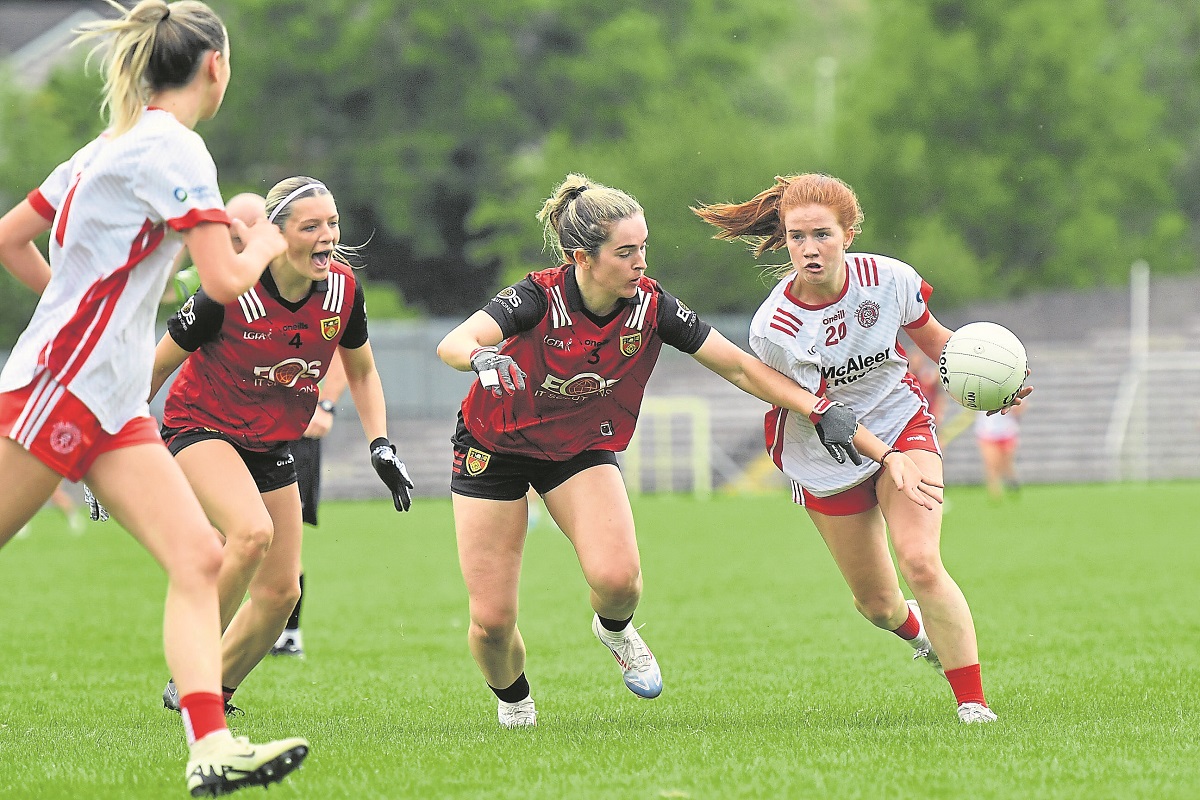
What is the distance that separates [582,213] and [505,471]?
1099 mm

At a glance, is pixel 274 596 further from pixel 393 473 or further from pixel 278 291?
pixel 278 291

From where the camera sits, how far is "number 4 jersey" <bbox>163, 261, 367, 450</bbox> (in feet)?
19.7

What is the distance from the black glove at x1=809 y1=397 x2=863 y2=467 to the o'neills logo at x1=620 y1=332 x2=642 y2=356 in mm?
739

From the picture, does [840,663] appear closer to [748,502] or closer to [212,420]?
[212,420]

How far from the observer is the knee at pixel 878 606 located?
21.2 feet

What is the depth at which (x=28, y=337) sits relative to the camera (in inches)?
179

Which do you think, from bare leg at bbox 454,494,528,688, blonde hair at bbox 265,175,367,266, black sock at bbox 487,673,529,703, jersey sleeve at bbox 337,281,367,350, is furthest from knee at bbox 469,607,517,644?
blonde hair at bbox 265,175,367,266

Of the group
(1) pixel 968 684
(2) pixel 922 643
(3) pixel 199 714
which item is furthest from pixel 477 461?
(2) pixel 922 643

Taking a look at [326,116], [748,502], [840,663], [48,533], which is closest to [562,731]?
[840,663]

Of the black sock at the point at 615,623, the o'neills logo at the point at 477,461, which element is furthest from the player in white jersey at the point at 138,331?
the black sock at the point at 615,623

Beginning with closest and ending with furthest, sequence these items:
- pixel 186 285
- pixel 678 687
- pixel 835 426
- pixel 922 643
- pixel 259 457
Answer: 1. pixel 835 426
2. pixel 259 457
3. pixel 186 285
4. pixel 922 643
5. pixel 678 687

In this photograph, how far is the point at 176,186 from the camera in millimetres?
4363

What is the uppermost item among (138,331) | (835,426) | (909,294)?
(909,294)

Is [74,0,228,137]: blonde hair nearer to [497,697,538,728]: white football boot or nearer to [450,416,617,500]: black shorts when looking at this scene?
[450,416,617,500]: black shorts
